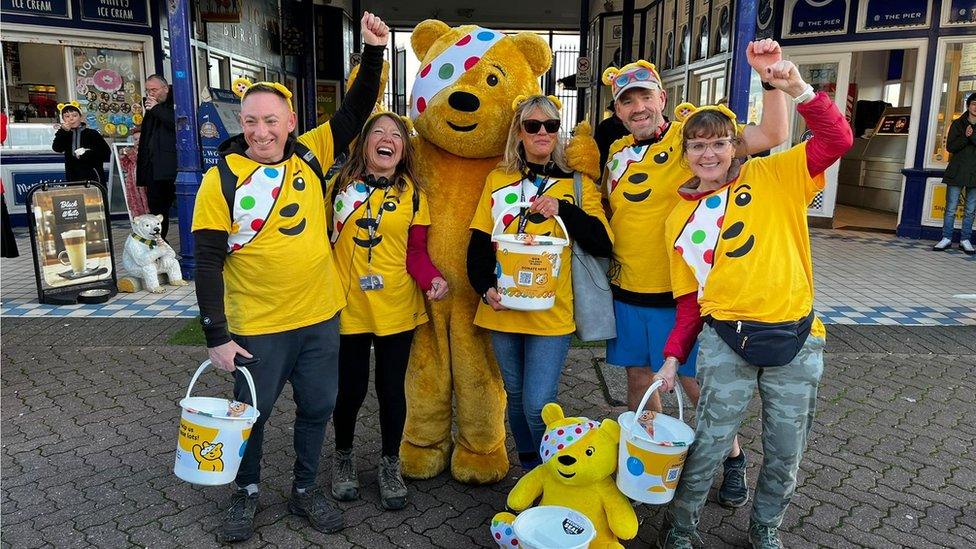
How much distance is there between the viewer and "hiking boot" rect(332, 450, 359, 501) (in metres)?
Result: 3.33

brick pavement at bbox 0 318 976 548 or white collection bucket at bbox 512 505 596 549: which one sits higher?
white collection bucket at bbox 512 505 596 549

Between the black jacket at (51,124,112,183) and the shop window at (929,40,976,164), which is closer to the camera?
the black jacket at (51,124,112,183)

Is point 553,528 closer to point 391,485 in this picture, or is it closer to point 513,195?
point 391,485

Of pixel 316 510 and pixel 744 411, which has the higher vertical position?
pixel 744 411

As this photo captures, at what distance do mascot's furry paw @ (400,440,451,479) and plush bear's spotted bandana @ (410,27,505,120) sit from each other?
1601 mm

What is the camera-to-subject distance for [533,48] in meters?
3.39

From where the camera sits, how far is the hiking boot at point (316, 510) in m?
3.08

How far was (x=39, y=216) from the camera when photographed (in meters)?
6.68

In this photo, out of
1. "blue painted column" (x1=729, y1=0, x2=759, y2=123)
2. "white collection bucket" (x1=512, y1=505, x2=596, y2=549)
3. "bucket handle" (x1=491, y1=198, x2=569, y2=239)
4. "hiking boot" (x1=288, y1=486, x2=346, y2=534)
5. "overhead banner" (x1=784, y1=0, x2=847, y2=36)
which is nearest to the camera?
"white collection bucket" (x1=512, y1=505, x2=596, y2=549)

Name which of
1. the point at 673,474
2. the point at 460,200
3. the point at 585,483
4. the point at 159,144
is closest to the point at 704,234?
the point at 673,474

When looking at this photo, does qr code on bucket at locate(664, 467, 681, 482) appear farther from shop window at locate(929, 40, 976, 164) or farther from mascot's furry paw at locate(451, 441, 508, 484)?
shop window at locate(929, 40, 976, 164)

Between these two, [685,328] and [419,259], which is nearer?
[685,328]

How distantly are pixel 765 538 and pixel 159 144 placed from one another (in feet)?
25.9

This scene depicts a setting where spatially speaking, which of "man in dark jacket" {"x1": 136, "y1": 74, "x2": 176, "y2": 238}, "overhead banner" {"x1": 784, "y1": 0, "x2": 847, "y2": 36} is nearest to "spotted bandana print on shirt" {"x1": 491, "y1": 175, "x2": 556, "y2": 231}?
"man in dark jacket" {"x1": 136, "y1": 74, "x2": 176, "y2": 238}
